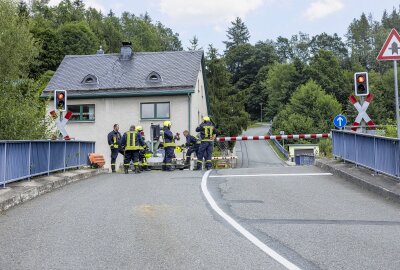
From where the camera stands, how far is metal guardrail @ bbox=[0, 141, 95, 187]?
409 inches

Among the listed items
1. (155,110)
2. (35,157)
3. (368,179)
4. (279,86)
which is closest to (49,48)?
(155,110)

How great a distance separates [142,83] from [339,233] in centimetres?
2858

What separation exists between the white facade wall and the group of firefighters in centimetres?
1238

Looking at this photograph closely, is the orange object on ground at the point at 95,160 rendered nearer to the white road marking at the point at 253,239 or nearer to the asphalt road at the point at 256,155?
the white road marking at the point at 253,239

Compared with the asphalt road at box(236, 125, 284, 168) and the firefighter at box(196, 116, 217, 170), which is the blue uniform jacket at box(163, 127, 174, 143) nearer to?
the firefighter at box(196, 116, 217, 170)

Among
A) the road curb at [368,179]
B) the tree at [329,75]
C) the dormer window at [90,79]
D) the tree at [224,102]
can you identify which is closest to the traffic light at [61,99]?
the road curb at [368,179]

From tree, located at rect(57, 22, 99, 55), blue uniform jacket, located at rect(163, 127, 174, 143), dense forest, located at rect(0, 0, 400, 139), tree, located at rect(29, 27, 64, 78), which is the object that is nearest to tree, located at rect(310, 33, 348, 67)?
dense forest, located at rect(0, 0, 400, 139)

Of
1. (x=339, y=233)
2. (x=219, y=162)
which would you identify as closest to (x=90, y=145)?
(x=339, y=233)

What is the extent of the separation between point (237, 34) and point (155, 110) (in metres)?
101

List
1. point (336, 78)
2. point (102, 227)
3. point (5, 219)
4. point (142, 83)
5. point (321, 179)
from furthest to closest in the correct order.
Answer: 1. point (336, 78)
2. point (142, 83)
3. point (321, 179)
4. point (5, 219)
5. point (102, 227)

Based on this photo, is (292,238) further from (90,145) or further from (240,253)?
(90,145)

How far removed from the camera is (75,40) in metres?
72.1

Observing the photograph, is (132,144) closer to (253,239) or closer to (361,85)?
(361,85)

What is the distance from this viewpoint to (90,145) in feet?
62.6
